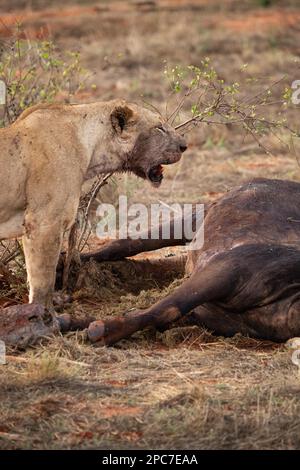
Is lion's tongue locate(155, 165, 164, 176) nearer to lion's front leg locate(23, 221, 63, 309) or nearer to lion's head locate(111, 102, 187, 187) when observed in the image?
lion's head locate(111, 102, 187, 187)

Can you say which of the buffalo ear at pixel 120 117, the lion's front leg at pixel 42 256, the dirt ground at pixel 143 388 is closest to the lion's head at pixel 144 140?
the buffalo ear at pixel 120 117

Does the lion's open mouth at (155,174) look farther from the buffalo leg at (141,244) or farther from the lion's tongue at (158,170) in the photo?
the buffalo leg at (141,244)

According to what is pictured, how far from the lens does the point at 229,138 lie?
44.3 ft

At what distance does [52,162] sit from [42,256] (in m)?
0.58

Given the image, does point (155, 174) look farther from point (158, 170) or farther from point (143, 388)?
point (143, 388)

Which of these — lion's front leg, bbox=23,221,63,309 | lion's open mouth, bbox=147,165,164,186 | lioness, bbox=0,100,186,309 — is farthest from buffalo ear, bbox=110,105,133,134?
lion's front leg, bbox=23,221,63,309

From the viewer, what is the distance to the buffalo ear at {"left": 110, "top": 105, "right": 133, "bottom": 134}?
6.37m

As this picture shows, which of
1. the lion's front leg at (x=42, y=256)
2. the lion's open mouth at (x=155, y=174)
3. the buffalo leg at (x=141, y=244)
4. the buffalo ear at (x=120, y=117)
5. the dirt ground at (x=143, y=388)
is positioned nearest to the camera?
the dirt ground at (x=143, y=388)

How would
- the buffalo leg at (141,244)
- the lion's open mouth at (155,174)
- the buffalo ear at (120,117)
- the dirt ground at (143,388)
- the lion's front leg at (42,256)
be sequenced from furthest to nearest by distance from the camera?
the buffalo leg at (141,244)
the lion's open mouth at (155,174)
the buffalo ear at (120,117)
the lion's front leg at (42,256)
the dirt ground at (143,388)

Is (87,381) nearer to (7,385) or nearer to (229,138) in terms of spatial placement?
(7,385)

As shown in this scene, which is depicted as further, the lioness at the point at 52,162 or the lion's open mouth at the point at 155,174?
the lion's open mouth at the point at 155,174

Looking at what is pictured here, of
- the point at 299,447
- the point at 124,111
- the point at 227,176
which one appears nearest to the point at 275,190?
the point at 124,111

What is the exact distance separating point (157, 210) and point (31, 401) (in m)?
5.12

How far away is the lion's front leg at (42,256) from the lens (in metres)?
5.95
